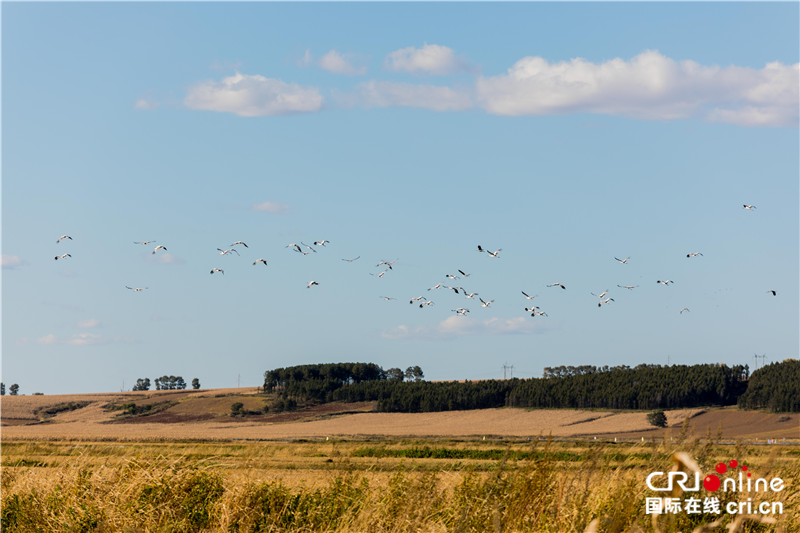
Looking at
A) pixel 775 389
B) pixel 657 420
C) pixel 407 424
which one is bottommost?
pixel 407 424

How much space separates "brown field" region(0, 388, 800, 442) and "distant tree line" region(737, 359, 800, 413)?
5.39m

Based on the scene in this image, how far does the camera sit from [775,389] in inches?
5832

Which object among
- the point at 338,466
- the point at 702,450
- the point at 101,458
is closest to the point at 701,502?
the point at 702,450

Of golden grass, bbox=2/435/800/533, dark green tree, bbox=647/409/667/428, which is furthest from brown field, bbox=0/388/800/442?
golden grass, bbox=2/435/800/533

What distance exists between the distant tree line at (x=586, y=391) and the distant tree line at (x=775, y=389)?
5299mm

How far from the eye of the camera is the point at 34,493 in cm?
1748

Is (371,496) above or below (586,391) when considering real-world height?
above

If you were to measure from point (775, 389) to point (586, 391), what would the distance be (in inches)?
1553

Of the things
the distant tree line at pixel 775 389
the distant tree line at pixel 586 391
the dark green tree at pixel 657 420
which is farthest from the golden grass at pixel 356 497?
the distant tree line at pixel 586 391

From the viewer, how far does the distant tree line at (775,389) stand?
142 metres

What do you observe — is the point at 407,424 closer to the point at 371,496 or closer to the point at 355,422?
the point at 355,422

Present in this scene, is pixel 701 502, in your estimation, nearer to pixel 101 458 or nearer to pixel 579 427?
pixel 101 458

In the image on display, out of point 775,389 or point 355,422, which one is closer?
point 775,389

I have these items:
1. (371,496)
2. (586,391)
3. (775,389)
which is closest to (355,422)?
(586,391)
